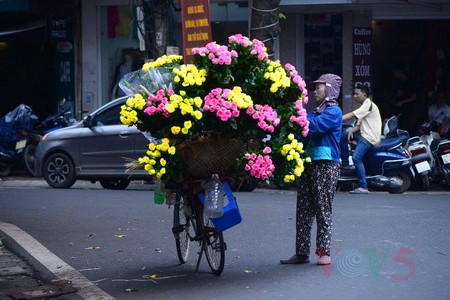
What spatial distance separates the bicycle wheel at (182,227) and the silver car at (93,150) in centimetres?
753

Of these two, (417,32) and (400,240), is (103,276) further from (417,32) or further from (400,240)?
(417,32)

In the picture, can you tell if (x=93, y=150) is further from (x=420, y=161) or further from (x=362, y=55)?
(x=362, y=55)

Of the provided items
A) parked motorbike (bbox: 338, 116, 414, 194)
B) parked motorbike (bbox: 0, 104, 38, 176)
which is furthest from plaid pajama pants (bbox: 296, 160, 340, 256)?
parked motorbike (bbox: 0, 104, 38, 176)

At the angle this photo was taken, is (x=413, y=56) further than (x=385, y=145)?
Yes

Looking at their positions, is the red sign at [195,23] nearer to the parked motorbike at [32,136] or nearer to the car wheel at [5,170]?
the parked motorbike at [32,136]

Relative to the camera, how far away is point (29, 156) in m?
20.9

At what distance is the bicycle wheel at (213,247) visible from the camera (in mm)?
9109

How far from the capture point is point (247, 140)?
879 cm

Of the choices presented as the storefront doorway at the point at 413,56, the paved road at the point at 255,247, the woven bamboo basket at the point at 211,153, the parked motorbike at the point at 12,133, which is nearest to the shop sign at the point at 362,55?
the storefront doorway at the point at 413,56

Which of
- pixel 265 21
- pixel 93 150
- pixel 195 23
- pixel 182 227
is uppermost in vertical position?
pixel 265 21

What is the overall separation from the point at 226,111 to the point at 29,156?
13.1m

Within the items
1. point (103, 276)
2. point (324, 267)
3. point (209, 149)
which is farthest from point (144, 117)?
point (324, 267)

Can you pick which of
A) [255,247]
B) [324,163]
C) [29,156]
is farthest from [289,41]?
[324,163]

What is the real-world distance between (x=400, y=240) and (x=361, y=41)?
12.0 meters
